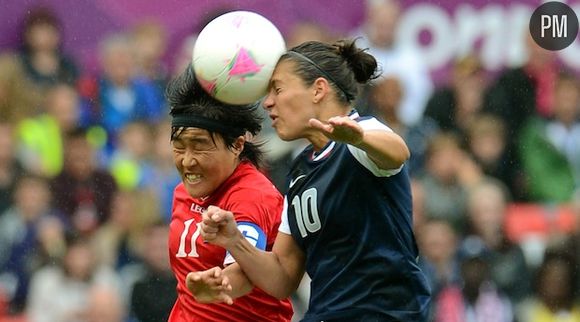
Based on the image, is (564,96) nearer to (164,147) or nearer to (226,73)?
(164,147)

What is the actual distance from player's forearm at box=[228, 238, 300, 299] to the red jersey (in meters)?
0.15

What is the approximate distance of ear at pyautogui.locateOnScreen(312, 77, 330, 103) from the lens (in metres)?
4.56

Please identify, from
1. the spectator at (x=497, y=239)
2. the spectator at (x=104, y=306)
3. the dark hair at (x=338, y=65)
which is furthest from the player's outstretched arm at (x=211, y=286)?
the spectator at (x=497, y=239)

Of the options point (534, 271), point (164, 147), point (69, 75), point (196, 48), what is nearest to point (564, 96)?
point (534, 271)

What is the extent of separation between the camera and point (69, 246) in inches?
314

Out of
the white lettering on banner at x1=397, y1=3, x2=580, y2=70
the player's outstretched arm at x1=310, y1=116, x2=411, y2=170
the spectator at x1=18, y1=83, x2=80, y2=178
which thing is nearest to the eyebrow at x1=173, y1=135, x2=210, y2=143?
the player's outstretched arm at x1=310, y1=116, x2=411, y2=170

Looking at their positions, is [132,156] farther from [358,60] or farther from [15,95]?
[358,60]

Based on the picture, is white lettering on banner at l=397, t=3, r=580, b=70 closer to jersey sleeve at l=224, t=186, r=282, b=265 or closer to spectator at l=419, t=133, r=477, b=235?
spectator at l=419, t=133, r=477, b=235

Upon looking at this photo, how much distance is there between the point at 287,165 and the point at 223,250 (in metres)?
3.24

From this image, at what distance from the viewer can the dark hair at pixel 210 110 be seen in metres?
4.80

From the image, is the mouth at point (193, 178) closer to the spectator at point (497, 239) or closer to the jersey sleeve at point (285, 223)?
the jersey sleeve at point (285, 223)

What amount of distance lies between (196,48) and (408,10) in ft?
12.0

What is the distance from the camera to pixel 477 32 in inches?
329

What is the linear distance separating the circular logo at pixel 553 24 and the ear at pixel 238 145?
403 centimetres
